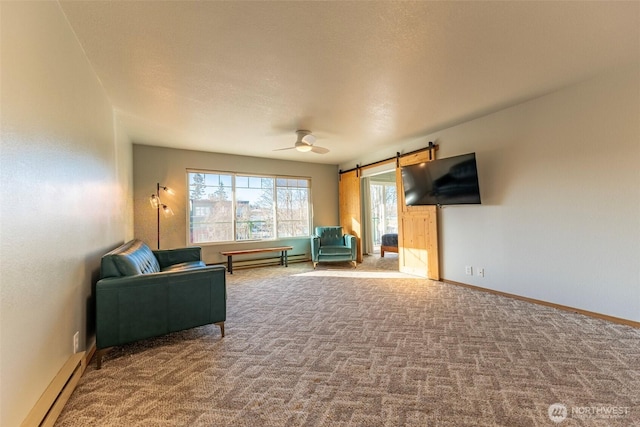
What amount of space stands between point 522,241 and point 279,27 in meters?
3.76

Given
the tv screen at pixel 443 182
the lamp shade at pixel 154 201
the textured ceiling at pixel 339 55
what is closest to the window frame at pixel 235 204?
the lamp shade at pixel 154 201

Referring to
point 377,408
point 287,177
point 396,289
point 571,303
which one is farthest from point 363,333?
point 287,177

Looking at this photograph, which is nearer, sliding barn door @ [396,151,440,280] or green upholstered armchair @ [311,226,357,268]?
sliding barn door @ [396,151,440,280]

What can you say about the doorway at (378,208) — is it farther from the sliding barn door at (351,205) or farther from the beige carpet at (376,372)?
the beige carpet at (376,372)

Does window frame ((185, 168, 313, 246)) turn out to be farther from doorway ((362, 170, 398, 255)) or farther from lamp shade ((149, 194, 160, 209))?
doorway ((362, 170, 398, 255))

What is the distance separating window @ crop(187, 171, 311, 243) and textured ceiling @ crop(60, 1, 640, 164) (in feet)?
6.61

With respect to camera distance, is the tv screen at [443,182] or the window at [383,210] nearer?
the tv screen at [443,182]

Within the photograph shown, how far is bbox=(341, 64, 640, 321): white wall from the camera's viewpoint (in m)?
2.74

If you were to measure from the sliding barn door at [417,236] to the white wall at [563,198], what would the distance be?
20.8 inches

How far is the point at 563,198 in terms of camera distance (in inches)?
125

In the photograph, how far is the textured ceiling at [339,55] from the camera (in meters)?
1.89

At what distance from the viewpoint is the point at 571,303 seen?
3.13 metres

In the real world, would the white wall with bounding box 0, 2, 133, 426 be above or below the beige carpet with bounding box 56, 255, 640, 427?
above

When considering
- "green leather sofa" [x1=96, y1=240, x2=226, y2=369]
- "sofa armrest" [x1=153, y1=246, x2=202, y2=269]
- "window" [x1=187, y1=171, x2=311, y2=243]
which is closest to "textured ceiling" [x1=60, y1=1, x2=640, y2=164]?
"green leather sofa" [x1=96, y1=240, x2=226, y2=369]
